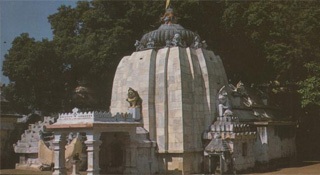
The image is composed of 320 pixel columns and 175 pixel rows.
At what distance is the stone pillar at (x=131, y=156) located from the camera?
24.0 m

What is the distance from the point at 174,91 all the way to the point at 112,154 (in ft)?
18.9

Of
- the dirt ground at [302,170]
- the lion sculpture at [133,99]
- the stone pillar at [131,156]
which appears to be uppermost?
the lion sculpture at [133,99]

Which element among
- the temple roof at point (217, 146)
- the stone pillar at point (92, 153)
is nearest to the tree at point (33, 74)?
the stone pillar at point (92, 153)

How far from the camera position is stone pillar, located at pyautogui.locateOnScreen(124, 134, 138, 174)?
24.0 meters

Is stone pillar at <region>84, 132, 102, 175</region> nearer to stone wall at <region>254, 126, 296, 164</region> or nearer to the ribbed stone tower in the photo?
the ribbed stone tower

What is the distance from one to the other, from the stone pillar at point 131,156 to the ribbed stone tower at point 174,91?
161 centimetres

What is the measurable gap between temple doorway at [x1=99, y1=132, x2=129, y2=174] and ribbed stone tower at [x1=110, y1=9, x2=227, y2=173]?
1889mm

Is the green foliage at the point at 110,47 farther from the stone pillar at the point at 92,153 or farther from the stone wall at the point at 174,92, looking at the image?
the stone pillar at the point at 92,153

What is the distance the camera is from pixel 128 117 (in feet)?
78.7

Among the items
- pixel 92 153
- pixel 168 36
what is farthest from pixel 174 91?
pixel 92 153

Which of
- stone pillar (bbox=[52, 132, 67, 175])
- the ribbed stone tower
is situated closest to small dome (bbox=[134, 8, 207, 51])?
the ribbed stone tower

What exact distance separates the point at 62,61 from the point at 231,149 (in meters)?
20.9

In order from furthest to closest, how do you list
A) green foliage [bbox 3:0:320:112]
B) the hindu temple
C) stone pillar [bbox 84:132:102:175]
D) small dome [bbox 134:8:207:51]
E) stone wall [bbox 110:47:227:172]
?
green foliage [bbox 3:0:320:112] → small dome [bbox 134:8:207:51] → stone wall [bbox 110:47:227:172] → the hindu temple → stone pillar [bbox 84:132:102:175]

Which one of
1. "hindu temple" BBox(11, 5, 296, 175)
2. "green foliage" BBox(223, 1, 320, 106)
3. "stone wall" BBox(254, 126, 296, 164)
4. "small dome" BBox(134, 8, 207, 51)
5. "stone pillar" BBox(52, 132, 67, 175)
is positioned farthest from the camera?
"green foliage" BBox(223, 1, 320, 106)
